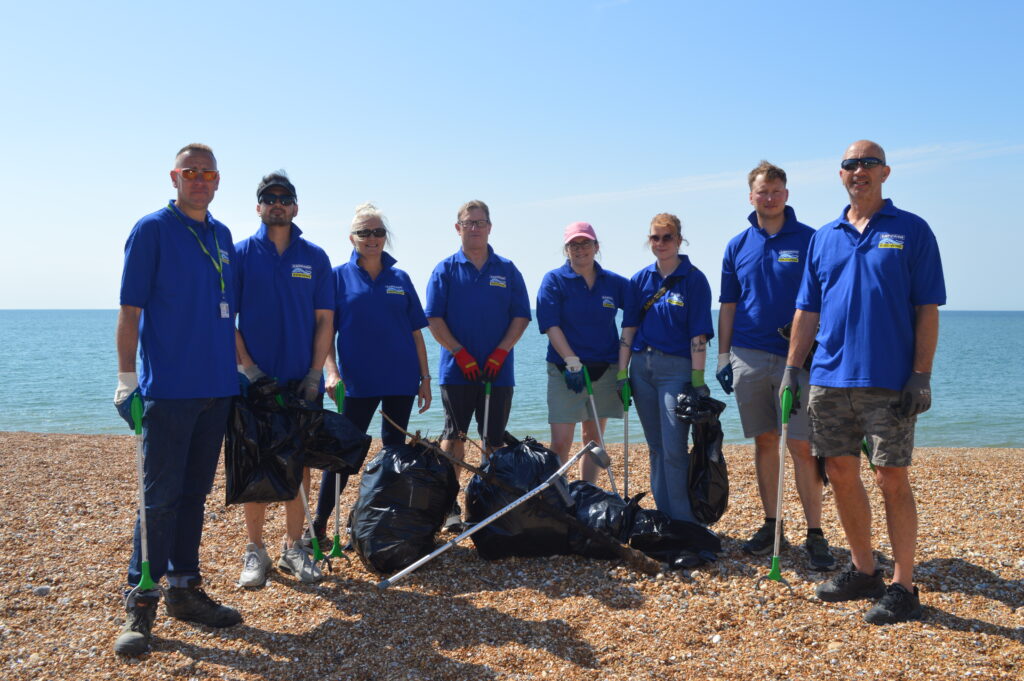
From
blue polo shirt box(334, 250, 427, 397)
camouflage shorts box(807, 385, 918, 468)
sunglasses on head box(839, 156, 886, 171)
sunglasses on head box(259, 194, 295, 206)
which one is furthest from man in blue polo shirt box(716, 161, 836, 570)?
sunglasses on head box(259, 194, 295, 206)

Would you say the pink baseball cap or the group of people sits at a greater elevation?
the pink baseball cap

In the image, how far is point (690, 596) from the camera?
3.92 meters

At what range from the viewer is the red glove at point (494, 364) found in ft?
17.0

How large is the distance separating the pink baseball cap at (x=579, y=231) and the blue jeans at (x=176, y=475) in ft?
8.57

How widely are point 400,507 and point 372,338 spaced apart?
1139 mm

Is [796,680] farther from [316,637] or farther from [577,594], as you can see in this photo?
[316,637]

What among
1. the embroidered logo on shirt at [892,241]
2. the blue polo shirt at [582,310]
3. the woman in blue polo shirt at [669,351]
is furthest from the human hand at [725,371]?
the embroidered logo on shirt at [892,241]

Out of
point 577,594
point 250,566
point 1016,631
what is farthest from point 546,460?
point 1016,631

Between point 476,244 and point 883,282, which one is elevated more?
point 476,244

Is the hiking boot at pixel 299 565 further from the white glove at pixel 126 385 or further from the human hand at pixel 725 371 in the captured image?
the human hand at pixel 725 371

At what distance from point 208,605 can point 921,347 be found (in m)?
3.72

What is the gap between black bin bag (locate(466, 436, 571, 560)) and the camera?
4.47 meters

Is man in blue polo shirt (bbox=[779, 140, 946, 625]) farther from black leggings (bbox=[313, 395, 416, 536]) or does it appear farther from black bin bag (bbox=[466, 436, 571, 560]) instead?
black leggings (bbox=[313, 395, 416, 536])

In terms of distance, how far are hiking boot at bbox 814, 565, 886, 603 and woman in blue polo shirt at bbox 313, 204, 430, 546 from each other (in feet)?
8.80
